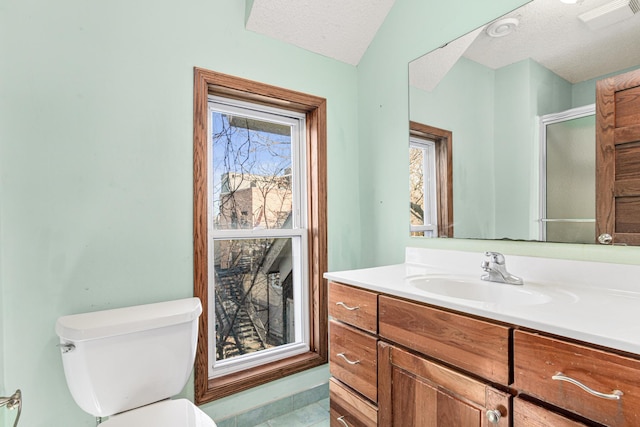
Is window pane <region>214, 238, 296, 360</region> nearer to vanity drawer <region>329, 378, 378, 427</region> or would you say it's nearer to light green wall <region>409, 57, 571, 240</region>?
vanity drawer <region>329, 378, 378, 427</region>

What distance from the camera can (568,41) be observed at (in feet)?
3.98

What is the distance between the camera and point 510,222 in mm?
1351

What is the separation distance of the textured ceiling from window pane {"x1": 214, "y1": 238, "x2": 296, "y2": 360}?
145 centimetres

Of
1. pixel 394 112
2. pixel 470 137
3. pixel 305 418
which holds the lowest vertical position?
pixel 305 418

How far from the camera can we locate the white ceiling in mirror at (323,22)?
165 cm

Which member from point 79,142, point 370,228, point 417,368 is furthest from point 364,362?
point 79,142

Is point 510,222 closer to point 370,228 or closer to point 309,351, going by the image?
point 370,228

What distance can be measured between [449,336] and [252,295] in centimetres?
122

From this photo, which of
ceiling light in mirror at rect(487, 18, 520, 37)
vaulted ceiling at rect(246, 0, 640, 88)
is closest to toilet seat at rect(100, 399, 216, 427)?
vaulted ceiling at rect(246, 0, 640, 88)

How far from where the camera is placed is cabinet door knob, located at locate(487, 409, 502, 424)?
824 millimetres

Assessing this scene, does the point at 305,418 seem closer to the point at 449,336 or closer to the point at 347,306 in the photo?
the point at 347,306

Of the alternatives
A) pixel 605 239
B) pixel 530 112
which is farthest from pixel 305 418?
pixel 530 112

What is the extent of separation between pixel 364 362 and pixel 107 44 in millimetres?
1691

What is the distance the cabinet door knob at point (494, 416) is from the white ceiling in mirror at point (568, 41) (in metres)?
1.18
